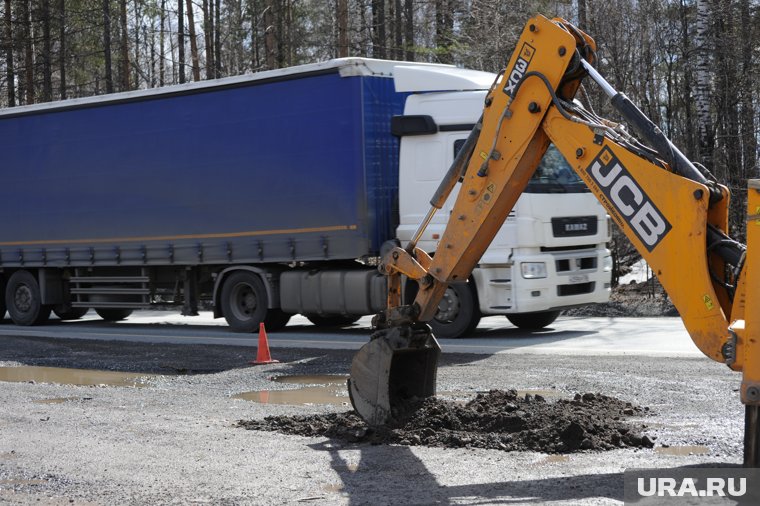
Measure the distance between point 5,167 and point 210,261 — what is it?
591 centimetres

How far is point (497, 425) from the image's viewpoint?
7.66 metres

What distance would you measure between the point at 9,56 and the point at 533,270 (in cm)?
2919

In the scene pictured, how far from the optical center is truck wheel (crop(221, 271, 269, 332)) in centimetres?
1706

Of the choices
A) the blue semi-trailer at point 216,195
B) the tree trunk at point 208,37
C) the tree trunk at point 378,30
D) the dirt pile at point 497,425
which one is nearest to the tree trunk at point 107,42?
the tree trunk at point 208,37

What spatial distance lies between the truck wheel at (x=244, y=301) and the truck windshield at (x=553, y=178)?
169 inches

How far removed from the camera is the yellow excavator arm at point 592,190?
5.93m

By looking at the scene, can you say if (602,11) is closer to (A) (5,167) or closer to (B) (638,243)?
(A) (5,167)

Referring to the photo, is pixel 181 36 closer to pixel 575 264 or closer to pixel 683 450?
pixel 575 264

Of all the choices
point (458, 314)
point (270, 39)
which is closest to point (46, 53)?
point (270, 39)

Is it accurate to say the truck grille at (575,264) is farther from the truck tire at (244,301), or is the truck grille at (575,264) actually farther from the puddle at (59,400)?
the puddle at (59,400)

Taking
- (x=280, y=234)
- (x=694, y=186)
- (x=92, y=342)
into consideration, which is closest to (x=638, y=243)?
(x=694, y=186)

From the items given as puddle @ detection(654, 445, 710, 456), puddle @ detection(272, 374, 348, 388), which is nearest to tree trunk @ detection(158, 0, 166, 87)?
puddle @ detection(272, 374, 348, 388)

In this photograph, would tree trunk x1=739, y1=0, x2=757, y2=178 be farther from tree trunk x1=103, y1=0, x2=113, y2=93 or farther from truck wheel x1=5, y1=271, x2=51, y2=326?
tree trunk x1=103, y1=0, x2=113, y2=93

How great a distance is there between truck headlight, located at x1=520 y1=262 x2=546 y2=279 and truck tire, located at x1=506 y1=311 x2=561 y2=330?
175 cm
